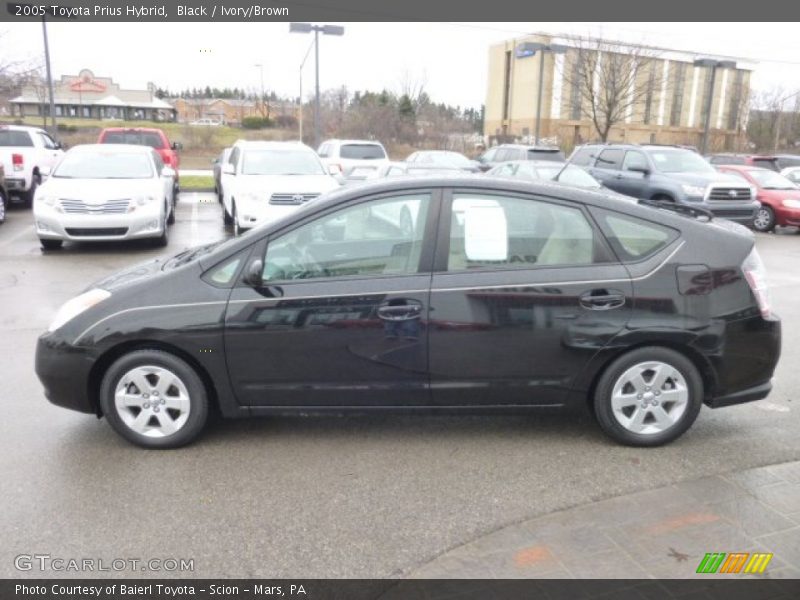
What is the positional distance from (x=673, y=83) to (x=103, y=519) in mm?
73608

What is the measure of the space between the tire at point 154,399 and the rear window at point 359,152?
1577cm

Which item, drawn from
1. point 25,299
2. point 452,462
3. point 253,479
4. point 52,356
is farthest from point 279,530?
point 25,299

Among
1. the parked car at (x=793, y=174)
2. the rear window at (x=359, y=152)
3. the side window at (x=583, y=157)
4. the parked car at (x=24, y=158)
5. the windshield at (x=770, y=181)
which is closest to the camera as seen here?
the parked car at (x=24, y=158)

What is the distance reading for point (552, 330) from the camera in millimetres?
4035

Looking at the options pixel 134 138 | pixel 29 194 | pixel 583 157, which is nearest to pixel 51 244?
pixel 29 194

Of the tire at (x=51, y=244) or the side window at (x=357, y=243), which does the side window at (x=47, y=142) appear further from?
the side window at (x=357, y=243)

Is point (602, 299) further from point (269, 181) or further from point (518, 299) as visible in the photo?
point (269, 181)

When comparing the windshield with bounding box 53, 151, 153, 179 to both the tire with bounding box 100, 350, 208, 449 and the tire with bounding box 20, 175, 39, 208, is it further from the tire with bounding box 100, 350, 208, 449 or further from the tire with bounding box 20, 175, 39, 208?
the tire with bounding box 100, 350, 208, 449

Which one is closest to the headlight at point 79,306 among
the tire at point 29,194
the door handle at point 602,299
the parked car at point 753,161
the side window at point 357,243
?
the side window at point 357,243

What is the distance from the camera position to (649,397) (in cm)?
415

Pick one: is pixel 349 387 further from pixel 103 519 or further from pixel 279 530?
pixel 103 519

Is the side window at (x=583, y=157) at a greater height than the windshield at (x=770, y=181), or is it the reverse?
the side window at (x=583, y=157)

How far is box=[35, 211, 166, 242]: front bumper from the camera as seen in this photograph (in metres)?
10.3

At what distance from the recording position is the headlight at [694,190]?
1436cm
